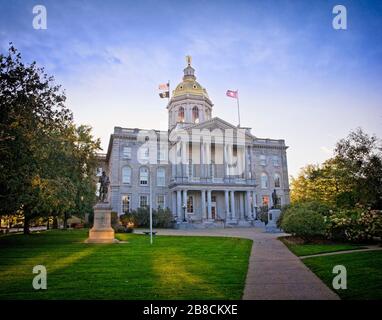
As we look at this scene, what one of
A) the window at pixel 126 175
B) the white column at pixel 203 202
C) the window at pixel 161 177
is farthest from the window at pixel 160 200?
the white column at pixel 203 202

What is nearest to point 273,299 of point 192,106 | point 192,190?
point 192,190

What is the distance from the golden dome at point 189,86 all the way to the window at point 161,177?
1497 centimetres

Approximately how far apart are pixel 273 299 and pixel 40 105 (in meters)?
14.3

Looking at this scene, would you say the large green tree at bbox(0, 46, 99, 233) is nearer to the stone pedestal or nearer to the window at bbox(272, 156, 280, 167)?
the stone pedestal

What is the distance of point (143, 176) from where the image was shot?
4788 centimetres

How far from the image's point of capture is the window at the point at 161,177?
4834 centimetres

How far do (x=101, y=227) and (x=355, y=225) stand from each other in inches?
589

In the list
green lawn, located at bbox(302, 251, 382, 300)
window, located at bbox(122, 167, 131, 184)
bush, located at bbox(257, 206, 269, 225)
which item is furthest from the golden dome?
green lawn, located at bbox(302, 251, 382, 300)

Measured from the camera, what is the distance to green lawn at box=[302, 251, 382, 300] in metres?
6.82

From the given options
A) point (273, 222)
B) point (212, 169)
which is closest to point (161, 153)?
point (212, 169)

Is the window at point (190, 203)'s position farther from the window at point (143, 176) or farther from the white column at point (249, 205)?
the white column at point (249, 205)

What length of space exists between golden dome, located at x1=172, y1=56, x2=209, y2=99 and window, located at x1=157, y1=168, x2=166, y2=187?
15.0m

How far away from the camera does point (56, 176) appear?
62.5 feet
